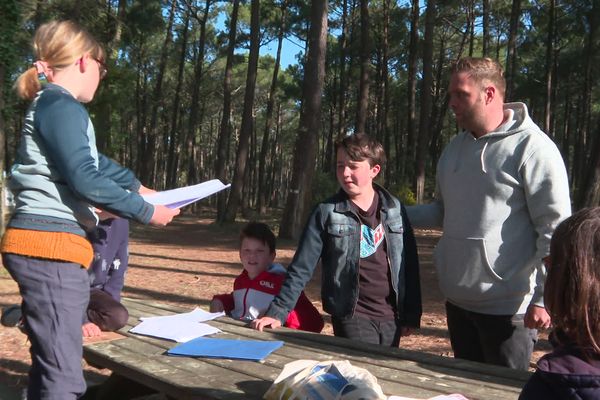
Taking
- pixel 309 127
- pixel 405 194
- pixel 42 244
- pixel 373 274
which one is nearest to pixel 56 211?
pixel 42 244

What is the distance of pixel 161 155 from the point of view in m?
47.8

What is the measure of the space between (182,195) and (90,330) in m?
0.99

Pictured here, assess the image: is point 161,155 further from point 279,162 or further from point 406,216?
point 406,216

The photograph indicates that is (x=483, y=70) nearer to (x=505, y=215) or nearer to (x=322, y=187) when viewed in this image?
(x=505, y=215)

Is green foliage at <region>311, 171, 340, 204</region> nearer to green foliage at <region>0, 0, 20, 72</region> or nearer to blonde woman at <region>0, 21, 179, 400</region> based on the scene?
green foliage at <region>0, 0, 20, 72</region>

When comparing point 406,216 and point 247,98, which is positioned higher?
point 247,98

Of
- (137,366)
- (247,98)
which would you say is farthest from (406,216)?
(247,98)

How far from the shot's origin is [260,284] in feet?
12.4

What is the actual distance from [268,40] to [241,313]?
29039mm

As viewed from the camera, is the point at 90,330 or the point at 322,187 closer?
the point at 90,330

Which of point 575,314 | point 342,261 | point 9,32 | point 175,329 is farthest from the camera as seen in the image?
point 9,32

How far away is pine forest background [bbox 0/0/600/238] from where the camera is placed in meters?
13.6

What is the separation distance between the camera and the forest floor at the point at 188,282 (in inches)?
192

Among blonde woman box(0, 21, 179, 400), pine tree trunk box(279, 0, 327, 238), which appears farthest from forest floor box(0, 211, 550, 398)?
blonde woman box(0, 21, 179, 400)
